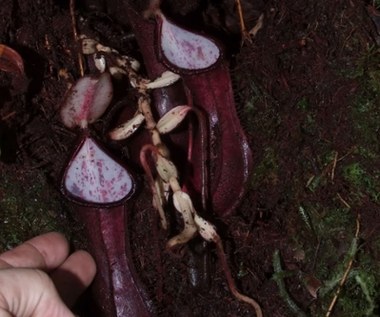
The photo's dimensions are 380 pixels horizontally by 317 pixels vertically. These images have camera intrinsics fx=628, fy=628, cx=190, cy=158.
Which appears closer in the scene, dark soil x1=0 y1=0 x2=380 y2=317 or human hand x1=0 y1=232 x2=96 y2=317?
human hand x1=0 y1=232 x2=96 y2=317

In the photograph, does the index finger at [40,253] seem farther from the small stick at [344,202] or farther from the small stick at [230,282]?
the small stick at [344,202]

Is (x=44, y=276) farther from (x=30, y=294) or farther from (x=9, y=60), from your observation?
(x=9, y=60)

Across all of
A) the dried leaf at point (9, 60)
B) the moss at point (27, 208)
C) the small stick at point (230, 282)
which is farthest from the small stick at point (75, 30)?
the small stick at point (230, 282)

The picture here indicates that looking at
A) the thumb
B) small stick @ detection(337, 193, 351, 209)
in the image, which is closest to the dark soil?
small stick @ detection(337, 193, 351, 209)

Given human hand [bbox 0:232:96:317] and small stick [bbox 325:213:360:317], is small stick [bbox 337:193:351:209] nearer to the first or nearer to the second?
small stick [bbox 325:213:360:317]

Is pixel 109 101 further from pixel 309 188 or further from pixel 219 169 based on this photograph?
pixel 309 188

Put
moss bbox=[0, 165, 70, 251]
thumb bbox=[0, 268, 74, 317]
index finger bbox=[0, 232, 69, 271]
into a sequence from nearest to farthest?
1. thumb bbox=[0, 268, 74, 317]
2. index finger bbox=[0, 232, 69, 271]
3. moss bbox=[0, 165, 70, 251]
